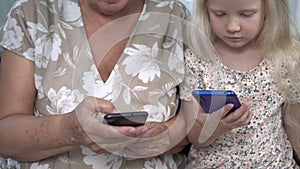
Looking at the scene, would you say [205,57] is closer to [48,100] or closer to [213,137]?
[213,137]

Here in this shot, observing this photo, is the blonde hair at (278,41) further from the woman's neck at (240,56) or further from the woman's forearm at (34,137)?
the woman's forearm at (34,137)

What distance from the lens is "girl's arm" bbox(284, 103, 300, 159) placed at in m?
1.42

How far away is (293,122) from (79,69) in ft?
2.04

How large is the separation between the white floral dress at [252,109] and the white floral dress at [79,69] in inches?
3.0

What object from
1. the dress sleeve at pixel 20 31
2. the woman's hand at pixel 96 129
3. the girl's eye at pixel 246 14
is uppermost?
the girl's eye at pixel 246 14

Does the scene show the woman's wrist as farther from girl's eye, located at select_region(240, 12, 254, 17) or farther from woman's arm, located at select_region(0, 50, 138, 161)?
girl's eye, located at select_region(240, 12, 254, 17)

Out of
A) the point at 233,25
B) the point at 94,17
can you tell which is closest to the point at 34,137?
the point at 94,17

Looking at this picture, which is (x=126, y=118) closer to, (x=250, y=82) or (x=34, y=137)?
(x=34, y=137)

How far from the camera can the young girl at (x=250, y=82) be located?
137 cm

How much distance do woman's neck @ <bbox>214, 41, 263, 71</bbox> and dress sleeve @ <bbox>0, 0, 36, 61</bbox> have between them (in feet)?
1.70

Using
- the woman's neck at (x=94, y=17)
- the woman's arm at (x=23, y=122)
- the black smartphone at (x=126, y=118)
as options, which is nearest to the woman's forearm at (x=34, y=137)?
the woman's arm at (x=23, y=122)

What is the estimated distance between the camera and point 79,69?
132 centimetres

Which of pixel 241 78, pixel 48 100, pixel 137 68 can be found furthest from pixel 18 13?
pixel 241 78

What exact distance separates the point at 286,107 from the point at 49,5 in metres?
0.72
